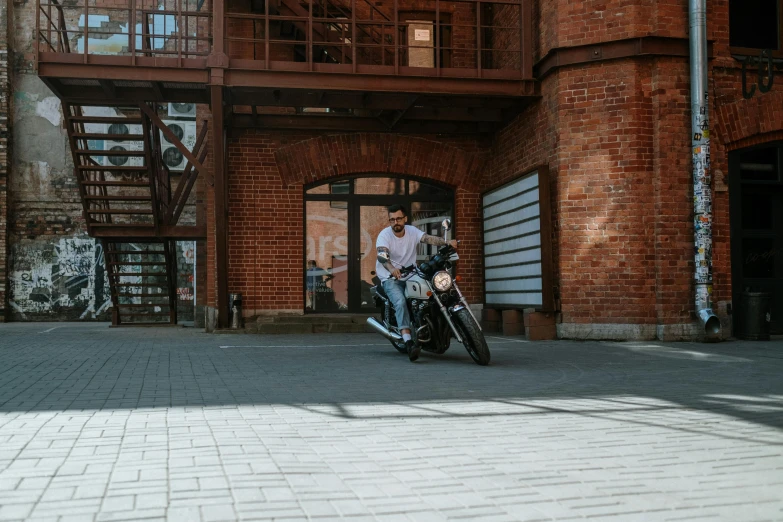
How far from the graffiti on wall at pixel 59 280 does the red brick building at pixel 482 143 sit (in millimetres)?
6251

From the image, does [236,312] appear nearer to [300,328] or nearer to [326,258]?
[300,328]

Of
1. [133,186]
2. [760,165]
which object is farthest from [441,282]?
[133,186]

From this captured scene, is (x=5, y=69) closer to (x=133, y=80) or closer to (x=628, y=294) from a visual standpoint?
(x=133, y=80)

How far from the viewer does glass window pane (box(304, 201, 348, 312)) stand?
14.7 metres

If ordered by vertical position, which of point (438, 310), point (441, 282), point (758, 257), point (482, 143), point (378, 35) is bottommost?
point (438, 310)

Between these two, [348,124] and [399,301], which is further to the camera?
→ [348,124]

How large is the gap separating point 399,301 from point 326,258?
20.1ft

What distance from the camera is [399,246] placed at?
9.12 meters

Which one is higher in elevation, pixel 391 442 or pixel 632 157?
pixel 632 157

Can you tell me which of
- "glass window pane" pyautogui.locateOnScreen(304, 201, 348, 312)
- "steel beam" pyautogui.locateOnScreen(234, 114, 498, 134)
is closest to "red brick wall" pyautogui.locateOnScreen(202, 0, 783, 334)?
"steel beam" pyautogui.locateOnScreen(234, 114, 498, 134)

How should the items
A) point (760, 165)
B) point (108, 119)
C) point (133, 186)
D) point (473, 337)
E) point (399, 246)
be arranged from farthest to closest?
point (133, 186) → point (108, 119) → point (760, 165) → point (399, 246) → point (473, 337)

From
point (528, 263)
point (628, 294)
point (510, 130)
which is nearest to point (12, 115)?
point (510, 130)

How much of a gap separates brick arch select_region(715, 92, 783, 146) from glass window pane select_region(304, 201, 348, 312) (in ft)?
21.6

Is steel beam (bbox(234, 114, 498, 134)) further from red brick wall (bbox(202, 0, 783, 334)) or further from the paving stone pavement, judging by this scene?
the paving stone pavement
